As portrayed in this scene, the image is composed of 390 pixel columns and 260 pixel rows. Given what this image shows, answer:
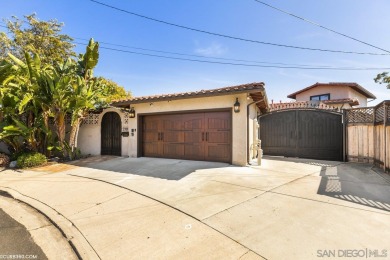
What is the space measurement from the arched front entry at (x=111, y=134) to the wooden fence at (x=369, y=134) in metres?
11.1

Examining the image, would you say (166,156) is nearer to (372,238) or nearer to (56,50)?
(372,238)

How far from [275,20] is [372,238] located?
9.12 m

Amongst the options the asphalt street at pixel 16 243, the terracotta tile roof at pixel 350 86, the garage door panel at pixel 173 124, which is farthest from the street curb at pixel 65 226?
the terracotta tile roof at pixel 350 86

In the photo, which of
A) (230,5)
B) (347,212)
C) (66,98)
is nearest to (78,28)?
(66,98)

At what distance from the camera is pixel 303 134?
9430 mm

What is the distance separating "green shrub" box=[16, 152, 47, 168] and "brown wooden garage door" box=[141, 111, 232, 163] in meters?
4.32

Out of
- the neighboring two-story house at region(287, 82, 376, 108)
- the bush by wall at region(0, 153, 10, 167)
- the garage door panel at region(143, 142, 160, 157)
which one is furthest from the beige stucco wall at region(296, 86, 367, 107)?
the bush by wall at region(0, 153, 10, 167)

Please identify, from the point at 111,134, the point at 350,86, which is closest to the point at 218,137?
the point at 111,134

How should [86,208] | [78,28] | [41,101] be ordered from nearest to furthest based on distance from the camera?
1. [86,208]
2. [41,101]
3. [78,28]

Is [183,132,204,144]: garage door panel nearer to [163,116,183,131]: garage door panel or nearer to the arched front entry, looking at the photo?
[163,116,183,131]: garage door panel

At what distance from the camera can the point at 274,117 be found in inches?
403

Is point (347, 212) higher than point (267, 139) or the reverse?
the reverse

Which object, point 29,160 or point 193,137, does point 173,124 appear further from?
point 29,160

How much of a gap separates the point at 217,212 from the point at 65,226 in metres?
2.61
